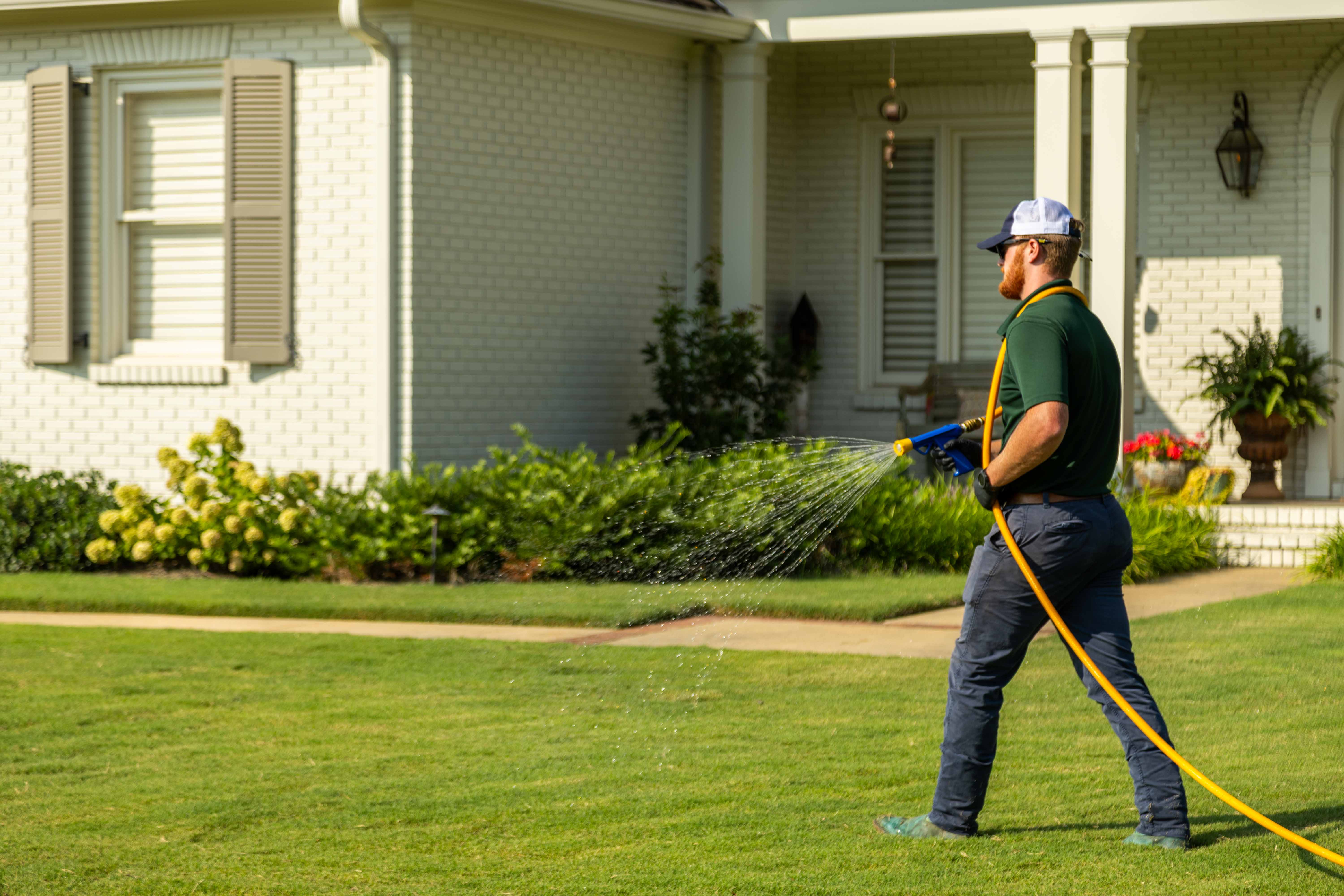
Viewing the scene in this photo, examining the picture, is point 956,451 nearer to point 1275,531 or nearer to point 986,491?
point 986,491

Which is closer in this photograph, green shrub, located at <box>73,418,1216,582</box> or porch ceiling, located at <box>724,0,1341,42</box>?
green shrub, located at <box>73,418,1216,582</box>

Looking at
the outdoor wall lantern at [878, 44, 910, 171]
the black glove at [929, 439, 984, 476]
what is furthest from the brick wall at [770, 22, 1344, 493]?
the black glove at [929, 439, 984, 476]

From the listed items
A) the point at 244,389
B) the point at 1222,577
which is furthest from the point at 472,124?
the point at 1222,577

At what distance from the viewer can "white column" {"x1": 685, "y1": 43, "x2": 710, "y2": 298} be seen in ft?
42.9

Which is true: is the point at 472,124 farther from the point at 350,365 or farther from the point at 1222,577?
the point at 1222,577

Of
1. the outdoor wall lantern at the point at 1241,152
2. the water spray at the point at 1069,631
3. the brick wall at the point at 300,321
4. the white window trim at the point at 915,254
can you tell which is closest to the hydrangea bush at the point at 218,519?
the brick wall at the point at 300,321

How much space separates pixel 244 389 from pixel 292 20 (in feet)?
8.72

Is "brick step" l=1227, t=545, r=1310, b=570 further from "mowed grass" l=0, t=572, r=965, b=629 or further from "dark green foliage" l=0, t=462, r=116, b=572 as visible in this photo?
"dark green foliage" l=0, t=462, r=116, b=572

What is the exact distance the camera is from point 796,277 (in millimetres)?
14555

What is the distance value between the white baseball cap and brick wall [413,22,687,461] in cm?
713

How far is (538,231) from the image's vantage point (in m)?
12.0

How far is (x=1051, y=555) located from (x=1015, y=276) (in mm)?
824

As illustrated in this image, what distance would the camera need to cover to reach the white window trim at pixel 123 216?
39.0 feet

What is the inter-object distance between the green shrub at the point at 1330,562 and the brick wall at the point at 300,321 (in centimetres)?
641
